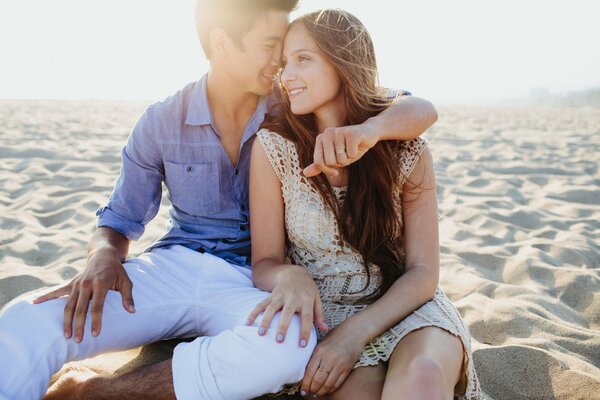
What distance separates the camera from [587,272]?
3.25 metres

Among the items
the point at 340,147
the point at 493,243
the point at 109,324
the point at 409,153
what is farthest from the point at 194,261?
the point at 493,243

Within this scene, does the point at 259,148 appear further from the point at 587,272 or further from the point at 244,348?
the point at 587,272

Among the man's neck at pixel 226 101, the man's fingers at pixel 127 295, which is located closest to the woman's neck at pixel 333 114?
the man's neck at pixel 226 101

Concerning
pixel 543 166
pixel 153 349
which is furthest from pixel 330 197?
pixel 543 166

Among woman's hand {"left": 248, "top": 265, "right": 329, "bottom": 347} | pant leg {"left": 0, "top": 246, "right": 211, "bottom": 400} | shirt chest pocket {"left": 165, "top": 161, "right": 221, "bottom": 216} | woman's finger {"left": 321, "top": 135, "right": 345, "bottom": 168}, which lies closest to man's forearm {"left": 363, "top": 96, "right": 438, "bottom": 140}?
woman's finger {"left": 321, "top": 135, "right": 345, "bottom": 168}

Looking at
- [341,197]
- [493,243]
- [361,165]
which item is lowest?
[493,243]

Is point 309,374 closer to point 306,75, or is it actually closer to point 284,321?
point 284,321

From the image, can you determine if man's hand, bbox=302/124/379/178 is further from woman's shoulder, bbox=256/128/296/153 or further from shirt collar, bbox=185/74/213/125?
shirt collar, bbox=185/74/213/125

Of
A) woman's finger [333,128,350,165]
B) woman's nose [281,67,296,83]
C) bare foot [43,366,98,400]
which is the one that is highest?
woman's nose [281,67,296,83]

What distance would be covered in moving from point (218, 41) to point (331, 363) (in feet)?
5.36

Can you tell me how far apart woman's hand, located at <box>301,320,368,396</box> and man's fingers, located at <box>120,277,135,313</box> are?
685 millimetres

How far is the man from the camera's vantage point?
1771mm

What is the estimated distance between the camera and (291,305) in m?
1.88

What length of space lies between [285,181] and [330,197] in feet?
0.66
